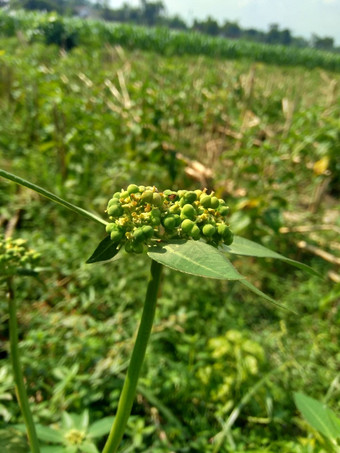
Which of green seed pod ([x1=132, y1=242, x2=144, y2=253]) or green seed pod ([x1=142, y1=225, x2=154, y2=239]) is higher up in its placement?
green seed pod ([x1=142, y1=225, x2=154, y2=239])

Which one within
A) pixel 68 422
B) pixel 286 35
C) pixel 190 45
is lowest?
pixel 68 422

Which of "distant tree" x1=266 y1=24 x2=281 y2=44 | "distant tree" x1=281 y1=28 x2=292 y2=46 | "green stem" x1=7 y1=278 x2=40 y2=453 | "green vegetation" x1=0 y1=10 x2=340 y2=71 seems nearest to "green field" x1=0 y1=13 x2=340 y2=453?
"green stem" x1=7 y1=278 x2=40 y2=453

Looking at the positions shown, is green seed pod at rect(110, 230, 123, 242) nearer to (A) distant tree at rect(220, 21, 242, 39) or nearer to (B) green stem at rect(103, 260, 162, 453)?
(B) green stem at rect(103, 260, 162, 453)

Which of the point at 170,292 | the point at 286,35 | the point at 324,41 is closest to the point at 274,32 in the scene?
the point at 286,35

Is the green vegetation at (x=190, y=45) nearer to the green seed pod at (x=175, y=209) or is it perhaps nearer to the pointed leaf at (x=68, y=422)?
the pointed leaf at (x=68, y=422)

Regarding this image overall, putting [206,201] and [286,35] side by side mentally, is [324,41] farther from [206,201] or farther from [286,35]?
[206,201]

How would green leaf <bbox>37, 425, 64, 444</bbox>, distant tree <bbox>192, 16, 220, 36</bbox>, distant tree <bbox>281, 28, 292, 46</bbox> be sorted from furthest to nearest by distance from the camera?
distant tree <bbox>281, 28, 292, 46</bbox> → distant tree <bbox>192, 16, 220, 36</bbox> → green leaf <bbox>37, 425, 64, 444</bbox>
